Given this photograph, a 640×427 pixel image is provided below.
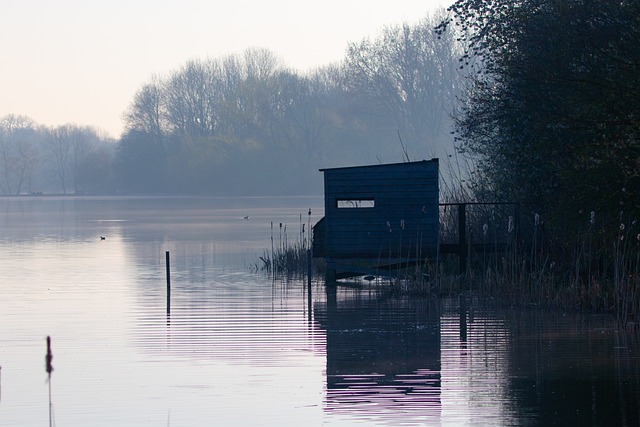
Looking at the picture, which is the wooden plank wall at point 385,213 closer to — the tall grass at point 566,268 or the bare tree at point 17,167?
the tall grass at point 566,268

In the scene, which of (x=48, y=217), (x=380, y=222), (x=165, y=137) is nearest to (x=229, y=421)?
(x=380, y=222)

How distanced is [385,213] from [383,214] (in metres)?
0.05

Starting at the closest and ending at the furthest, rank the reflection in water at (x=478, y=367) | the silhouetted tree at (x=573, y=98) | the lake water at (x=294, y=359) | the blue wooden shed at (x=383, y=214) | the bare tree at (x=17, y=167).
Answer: the reflection in water at (x=478, y=367) < the lake water at (x=294, y=359) < the silhouetted tree at (x=573, y=98) < the blue wooden shed at (x=383, y=214) < the bare tree at (x=17, y=167)

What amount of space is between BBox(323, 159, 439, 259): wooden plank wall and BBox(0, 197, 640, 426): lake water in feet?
3.57

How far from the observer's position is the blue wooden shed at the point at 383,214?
80.9 ft

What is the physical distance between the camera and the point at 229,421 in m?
11.9

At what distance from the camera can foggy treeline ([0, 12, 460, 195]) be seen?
293ft

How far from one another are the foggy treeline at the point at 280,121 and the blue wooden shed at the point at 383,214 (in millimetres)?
39262

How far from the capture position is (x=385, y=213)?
24.7 m

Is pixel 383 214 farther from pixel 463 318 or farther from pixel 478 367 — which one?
pixel 478 367

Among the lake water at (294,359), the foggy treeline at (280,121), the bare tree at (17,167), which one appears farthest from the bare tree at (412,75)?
the bare tree at (17,167)

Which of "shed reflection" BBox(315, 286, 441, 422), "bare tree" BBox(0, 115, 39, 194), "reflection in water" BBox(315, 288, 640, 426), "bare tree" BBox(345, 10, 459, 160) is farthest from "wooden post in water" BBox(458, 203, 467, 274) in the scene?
"bare tree" BBox(0, 115, 39, 194)

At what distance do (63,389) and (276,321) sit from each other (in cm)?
671

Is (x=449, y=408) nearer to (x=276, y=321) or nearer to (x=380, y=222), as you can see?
(x=276, y=321)
